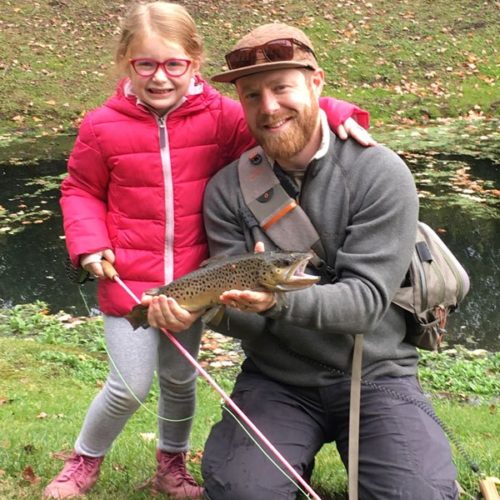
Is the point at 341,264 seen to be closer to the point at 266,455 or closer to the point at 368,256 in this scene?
the point at 368,256

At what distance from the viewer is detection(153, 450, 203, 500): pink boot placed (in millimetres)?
3643

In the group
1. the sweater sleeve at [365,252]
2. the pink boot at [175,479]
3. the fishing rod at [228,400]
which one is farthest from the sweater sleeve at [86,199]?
the pink boot at [175,479]

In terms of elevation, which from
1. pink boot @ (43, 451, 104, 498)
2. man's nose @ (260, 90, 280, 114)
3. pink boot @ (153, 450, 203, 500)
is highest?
man's nose @ (260, 90, 280, 114)

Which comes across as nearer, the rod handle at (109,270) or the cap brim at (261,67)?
the cap brim at (261,67)

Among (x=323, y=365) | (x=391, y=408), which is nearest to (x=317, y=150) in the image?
(x=323, y=365)

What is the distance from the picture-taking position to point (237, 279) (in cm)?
296

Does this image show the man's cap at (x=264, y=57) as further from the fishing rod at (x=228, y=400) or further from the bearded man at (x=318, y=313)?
the fishing rod at (x=228, y=400)

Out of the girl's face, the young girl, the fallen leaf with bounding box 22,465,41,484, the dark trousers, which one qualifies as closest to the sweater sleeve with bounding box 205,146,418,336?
the young girl

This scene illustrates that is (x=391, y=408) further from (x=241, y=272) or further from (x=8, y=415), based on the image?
(x=8, y=415)

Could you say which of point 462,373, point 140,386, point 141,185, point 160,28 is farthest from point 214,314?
point 462,373

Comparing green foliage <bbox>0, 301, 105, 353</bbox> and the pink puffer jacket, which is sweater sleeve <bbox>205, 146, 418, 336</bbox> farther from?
green foliage <bbox>0, 301, 105, 353</bbox>

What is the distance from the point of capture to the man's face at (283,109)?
3.27 metres

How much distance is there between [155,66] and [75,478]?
1.86 meters

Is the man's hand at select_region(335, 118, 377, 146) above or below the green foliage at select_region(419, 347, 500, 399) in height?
above
